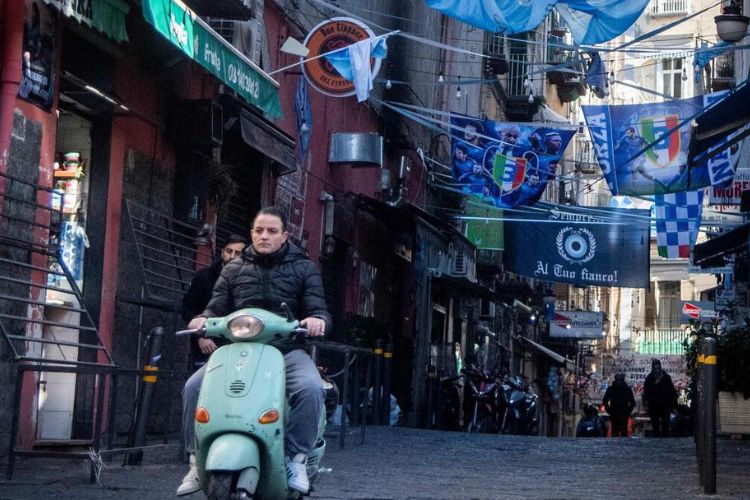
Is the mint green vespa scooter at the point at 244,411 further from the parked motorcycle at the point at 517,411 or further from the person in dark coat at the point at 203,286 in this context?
the parked motorcycle at the point at 517,411

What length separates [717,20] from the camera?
1712 centimetres

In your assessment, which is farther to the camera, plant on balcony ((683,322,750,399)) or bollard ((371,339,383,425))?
plant on balcony ((683,322,750,399))

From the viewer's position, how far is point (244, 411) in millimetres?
6203

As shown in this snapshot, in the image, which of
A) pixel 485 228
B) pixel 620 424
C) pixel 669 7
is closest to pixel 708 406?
pixel 620 424

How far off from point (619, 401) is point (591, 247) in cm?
325

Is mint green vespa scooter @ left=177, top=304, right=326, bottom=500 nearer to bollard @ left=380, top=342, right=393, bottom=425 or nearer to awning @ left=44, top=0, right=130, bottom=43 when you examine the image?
awning @ left=44, top=0, right=130, bottom=43

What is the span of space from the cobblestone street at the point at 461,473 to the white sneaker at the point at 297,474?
2.03 meters

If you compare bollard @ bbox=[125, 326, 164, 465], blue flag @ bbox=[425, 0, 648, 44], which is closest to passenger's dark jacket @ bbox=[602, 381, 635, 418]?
blue flag @ bbox=[425, 0, 648, 44]

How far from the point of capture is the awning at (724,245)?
2000 cm

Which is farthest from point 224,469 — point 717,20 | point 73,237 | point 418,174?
point 418,174

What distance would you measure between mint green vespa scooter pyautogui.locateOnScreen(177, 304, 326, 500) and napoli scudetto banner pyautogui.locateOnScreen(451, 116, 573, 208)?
580 inches

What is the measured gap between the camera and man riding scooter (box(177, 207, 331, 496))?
6.68 metres

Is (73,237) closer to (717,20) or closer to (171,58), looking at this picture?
(171,58)

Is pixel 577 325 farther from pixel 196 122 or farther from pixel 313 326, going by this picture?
pixel 313 326
